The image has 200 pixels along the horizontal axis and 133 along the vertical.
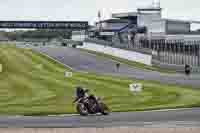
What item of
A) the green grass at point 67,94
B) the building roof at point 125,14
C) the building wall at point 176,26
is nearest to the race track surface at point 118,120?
the green grass at point 67,94

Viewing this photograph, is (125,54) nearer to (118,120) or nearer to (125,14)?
(118,120)

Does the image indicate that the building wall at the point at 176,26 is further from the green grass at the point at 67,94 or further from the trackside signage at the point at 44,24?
the green grass at the point at 67,94

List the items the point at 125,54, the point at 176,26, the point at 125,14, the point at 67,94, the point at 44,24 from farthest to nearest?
the point at 125,14
the point at 44,24
the point at 176,26
the point at 125,54
the point at 67,94

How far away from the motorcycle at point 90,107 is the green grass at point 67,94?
11.3 ft

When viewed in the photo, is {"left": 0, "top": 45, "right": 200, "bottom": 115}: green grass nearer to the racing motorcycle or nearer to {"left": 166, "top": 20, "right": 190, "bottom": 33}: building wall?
the racing motorcycle

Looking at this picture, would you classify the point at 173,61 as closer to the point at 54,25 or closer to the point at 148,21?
the point at 148,21

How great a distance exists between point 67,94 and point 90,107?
14.8 metres

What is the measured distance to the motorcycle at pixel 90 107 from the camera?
26312 mm

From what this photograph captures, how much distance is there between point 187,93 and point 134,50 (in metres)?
50.2

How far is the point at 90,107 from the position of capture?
26.4 metres

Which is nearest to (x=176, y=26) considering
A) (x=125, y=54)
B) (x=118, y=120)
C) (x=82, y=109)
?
(x=125, y=54)

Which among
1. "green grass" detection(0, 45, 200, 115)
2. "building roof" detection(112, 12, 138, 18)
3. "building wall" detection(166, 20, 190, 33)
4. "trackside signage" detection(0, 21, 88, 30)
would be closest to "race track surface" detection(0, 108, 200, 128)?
"green grass" detection(0, 45, 200, 115)

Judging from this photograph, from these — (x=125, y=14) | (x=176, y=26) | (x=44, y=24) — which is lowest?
(x=44, y=24)

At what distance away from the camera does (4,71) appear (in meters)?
67.2
